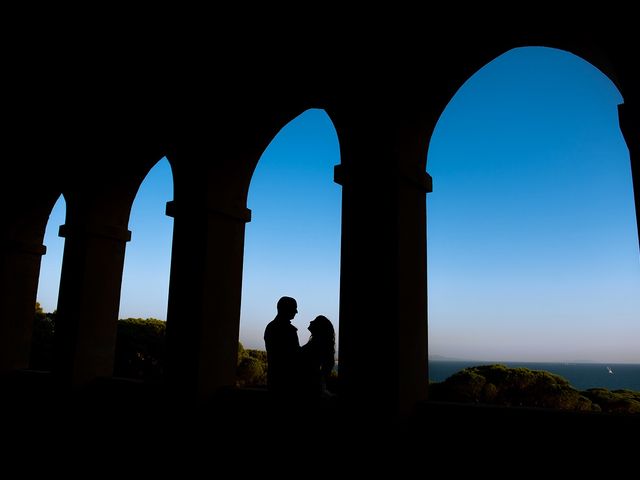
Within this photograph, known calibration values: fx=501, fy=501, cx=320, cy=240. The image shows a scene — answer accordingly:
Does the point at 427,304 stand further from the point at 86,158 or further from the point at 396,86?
the point at 86,158

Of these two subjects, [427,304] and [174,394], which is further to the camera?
[174,394]

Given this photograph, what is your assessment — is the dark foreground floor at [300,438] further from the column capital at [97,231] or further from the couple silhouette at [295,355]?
the column capital at [97,231]

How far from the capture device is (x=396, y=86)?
6.59m

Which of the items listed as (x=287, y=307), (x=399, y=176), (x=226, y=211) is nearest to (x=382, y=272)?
(x=399, y=176)

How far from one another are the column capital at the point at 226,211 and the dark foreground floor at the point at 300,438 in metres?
2.97

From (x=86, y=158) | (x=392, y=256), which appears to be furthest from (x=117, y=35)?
(x=392, y=256)

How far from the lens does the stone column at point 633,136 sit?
175 inches

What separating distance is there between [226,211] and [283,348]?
13.8 feet

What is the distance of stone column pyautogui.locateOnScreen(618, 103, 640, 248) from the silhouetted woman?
296 cm

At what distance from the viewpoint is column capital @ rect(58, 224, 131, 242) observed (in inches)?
417

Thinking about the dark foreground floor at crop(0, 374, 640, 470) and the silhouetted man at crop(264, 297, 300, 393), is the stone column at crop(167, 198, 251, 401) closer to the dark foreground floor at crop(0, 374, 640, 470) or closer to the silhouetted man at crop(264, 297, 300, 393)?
the dark foreground floor at crop(0, 374, 640, 470)

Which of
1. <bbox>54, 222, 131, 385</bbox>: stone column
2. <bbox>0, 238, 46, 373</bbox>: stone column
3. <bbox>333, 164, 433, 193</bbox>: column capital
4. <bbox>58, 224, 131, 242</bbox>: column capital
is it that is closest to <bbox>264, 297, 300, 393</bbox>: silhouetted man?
<bbox>333, 164, 433, 193</bbox>: column capital

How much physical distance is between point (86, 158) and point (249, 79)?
487cm

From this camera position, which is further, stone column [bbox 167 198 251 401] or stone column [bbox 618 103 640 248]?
stone column [bbox 167 198 251 401]
